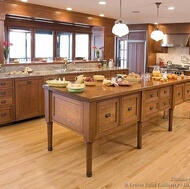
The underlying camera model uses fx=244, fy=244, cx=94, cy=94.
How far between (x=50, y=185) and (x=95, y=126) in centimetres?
77

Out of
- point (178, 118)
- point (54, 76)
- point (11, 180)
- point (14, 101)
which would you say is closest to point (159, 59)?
point (178, 118)

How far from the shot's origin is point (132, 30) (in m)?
8.78

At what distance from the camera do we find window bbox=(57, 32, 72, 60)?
27.1ft

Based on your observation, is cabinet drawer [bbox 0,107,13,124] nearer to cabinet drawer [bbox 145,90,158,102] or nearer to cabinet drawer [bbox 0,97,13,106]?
cabinet drawer [bbox 0,97,13,106]

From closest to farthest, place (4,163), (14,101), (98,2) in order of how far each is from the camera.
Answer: (4,163) < (14,101) < (98,2)

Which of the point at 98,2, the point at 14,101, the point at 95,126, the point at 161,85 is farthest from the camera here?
the point at 98,2

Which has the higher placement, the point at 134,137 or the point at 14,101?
the point at 14,101

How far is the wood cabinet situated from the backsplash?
609 centimetres

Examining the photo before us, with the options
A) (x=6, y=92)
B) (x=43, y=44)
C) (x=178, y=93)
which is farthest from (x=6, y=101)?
(x=43, y=44)

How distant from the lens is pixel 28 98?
4617 mm

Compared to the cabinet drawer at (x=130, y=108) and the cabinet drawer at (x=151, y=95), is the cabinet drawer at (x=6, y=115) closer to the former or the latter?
the cabinet drawer at (x=130, y=108)

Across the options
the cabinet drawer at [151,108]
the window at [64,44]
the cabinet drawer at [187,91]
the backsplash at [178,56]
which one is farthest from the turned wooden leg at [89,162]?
the backsplash at [178,56]

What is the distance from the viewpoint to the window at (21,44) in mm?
7254

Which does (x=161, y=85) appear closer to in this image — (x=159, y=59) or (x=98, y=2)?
(x=98, y=2)
